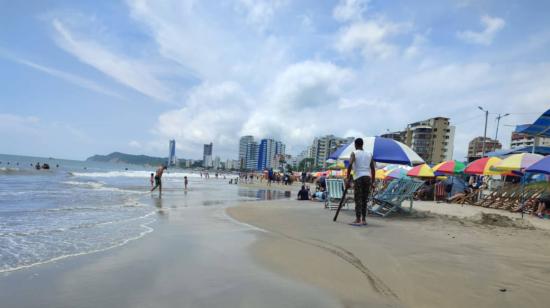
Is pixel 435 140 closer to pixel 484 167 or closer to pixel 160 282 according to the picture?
pixel 484 167

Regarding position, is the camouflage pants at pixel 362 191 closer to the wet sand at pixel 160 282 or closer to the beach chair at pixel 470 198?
the wet sand at pixel 160 282

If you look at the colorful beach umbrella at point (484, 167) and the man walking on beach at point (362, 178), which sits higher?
the colorful beach umbrella at point (484, 167)

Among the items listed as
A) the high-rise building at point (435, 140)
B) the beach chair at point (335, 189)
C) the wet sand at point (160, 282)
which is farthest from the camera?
the high-rise building at point (435, 140)

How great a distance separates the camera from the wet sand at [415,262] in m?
2.93

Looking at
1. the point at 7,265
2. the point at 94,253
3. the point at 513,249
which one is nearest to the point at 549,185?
the point at 513,249

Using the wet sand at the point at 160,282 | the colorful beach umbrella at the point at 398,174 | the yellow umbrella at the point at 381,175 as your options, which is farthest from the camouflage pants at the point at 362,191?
the yellow umbrella at the point at 381,175

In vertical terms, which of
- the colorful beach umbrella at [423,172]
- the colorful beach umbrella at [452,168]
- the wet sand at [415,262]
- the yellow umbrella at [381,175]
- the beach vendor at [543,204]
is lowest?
the wet sand at [415,262]

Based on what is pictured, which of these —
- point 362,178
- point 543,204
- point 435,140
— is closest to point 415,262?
point 362,178

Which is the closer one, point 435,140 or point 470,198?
point 470,198

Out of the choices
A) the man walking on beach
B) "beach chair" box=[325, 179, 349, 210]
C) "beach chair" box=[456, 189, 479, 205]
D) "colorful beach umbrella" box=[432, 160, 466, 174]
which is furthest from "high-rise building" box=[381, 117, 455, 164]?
the man walking on beach

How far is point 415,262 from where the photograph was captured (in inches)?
156

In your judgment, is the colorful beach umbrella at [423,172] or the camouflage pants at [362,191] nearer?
the camouflage pants at [362,191]

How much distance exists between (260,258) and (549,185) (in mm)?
12465

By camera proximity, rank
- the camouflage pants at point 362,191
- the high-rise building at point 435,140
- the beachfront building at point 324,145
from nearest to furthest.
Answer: the camouflage pants at point 362,191
the high-rise building at point 435,140
the beachfront building at point 324,145
